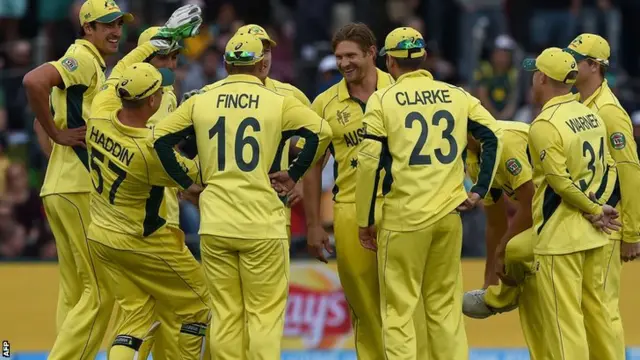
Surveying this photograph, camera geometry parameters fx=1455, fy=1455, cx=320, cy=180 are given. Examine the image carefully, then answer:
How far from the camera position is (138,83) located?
10.3 meters

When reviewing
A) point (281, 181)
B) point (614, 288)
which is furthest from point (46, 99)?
point (614, 288)

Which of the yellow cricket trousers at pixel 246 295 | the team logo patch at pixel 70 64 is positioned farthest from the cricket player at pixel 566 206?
the team logo patch at pixel 70 64

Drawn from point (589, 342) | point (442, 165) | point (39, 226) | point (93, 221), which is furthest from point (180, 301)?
point (39, 226)

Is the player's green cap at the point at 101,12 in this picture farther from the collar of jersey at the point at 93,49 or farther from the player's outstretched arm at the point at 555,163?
the player's outstretched arm at the point at 555,163

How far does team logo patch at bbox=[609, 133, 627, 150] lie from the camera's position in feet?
35.3

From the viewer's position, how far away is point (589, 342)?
10750 millimetres

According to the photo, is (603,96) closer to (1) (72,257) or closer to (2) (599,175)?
(2) (599,175)

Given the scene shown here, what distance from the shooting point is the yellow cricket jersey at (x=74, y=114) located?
36.3ft

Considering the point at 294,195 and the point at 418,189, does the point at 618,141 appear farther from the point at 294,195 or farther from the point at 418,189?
the point at 294,195

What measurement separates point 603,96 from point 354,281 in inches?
91.5

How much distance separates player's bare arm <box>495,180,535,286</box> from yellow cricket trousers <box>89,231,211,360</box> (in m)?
2.21

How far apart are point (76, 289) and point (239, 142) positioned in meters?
2.11

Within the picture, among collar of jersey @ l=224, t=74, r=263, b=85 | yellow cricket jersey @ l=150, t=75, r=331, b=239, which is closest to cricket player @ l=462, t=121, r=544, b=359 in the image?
yellow cricket jersey @ l=150, t=75, r=331, b=239

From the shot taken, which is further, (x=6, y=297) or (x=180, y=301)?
(x=6, y=297)
